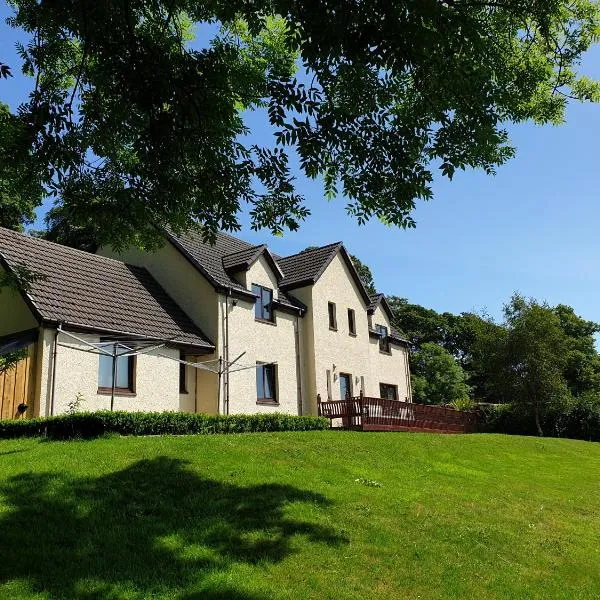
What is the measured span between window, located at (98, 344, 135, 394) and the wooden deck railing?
9.14m

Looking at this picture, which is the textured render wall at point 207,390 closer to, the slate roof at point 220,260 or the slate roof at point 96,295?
the slate roof at point 96,295

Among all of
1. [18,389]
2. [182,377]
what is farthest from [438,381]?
[18,389]

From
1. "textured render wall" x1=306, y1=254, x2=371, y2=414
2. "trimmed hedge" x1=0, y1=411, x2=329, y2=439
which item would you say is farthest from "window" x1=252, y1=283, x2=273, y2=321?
"trimmed hedge" x1=0, y1=411, x2=329, y2=439

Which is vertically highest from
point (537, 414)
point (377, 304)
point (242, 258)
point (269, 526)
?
point (242, 258)

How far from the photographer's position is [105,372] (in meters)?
18.6

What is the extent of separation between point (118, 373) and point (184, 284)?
6108 millimetres

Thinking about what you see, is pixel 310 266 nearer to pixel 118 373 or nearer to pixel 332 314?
pixel 332 314

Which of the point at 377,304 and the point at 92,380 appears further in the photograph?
the point at 377,304

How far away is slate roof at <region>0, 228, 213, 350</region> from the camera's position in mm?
17922

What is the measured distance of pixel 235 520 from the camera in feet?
26.4

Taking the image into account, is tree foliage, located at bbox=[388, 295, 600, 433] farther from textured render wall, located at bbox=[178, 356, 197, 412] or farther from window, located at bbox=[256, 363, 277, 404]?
textured render wall, located at bbox=[178, 356, 197, 412]

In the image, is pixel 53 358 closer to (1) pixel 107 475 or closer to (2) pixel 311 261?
(1) pixel 107 475

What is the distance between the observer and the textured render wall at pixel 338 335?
2703cm

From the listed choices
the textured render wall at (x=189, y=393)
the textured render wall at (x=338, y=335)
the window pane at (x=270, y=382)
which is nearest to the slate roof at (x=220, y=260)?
the textured render wall at (x=338, y=335)
